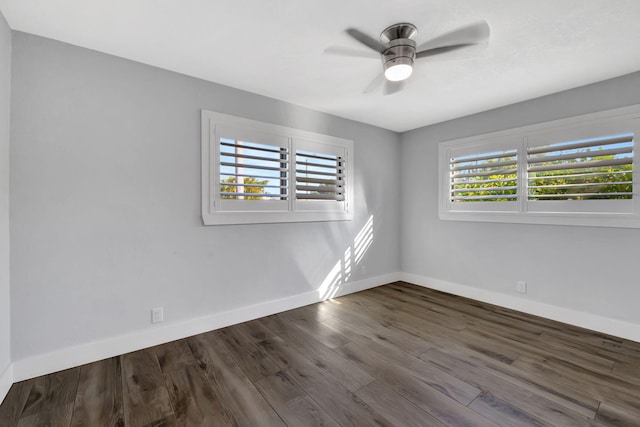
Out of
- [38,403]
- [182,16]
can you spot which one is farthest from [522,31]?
[38,403]

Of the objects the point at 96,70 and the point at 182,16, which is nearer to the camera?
the point at 182,16

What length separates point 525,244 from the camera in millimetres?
3234

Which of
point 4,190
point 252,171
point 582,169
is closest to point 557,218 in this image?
point 582,169

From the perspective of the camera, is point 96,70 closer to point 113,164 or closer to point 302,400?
point 113,164

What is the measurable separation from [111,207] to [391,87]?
2.78 meters

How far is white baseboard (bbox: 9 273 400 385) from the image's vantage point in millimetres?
2012

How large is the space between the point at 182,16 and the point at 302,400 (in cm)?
260

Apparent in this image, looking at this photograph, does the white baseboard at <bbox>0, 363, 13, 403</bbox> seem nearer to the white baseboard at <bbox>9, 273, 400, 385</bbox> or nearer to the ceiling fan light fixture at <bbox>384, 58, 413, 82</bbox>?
the white baseboard at <bbox>9, 273, 400, 385</bbox>

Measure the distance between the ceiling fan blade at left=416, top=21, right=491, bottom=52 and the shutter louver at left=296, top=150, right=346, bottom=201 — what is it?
5.61ft

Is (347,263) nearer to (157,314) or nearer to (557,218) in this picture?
(157,314)

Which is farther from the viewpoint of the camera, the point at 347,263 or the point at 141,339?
the point at 347,263

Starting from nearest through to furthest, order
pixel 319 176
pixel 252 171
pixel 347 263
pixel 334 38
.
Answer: pixel 334 38, pixel 252 171, pixel 319 176, pixel 347 263

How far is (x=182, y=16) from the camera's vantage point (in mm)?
1825

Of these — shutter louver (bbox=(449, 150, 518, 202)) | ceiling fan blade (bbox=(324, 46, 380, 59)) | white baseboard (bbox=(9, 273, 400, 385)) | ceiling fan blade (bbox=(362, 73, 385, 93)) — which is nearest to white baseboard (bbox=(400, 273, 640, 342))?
shutter louver (bbox=(449, 150, 518, 202))
